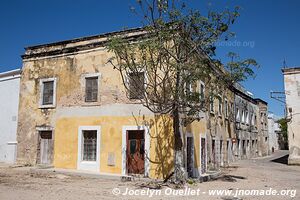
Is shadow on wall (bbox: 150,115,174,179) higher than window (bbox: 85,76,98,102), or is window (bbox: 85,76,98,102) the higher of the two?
window (bbox: 85,76,98,102)

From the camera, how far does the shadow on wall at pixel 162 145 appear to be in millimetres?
12063

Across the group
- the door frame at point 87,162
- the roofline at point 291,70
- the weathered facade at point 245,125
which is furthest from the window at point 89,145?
the roofline at point 291,70

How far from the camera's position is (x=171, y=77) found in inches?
478

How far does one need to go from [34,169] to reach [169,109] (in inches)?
293

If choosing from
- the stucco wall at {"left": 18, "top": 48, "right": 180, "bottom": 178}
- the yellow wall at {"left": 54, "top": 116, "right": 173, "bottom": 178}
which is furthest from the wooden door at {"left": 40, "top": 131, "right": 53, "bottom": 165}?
the yellow wall at {"left": 54, "top": 116, "right": 173, "bottom": 178}

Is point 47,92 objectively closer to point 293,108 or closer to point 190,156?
point 190,156

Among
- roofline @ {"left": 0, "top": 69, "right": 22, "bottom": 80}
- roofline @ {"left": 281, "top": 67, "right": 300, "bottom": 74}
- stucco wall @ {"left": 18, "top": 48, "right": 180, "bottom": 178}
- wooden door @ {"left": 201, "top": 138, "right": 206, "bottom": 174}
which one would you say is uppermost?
roofline @ {"left": 281, "top": 67, "right": 300, "bottom": 74}

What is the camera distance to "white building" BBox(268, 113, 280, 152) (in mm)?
43625

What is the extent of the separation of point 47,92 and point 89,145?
13.5ft

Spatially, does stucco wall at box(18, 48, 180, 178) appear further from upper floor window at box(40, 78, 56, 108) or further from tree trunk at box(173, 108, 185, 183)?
tree trunk at box(173, 108, 185, 183)

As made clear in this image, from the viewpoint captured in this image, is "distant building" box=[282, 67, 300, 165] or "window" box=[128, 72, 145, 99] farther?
"distant building" box=[282, 67, 300, 165]

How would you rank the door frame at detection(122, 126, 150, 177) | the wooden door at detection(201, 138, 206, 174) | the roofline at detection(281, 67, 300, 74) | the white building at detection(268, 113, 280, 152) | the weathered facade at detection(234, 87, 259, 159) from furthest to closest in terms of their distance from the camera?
the white building at detection(268, 113, 280, 152), the weathered facade at detection(234, 87, 259, 159), the roofline at detection(281, 67, 300, 74), the wooden door at detection(201, 138, 206, 174), the door frame at detection(122, 126, 150, 177)

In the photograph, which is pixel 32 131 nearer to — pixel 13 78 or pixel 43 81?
pixel 43 81

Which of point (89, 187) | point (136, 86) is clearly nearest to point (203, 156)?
point (136, 86)
